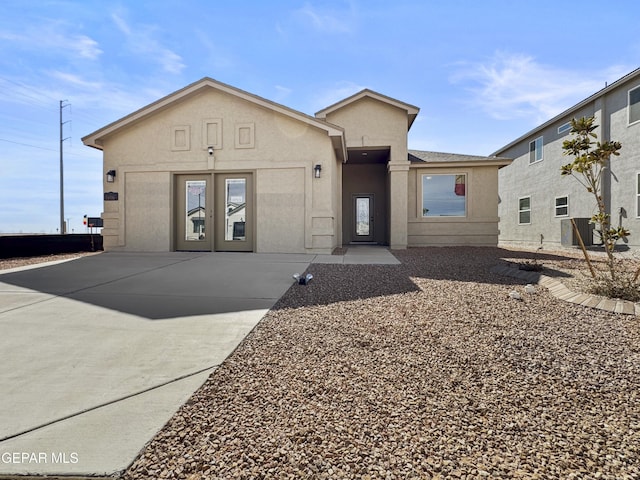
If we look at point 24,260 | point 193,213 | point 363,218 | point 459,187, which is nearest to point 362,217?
point 363,218

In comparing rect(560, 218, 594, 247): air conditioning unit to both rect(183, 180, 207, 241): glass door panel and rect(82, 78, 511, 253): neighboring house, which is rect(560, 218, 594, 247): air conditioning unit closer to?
rect(82, 78, 511, 253): neighboring house

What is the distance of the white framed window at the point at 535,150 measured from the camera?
1580 cm

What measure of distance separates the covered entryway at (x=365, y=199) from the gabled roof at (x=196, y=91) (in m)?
6.25

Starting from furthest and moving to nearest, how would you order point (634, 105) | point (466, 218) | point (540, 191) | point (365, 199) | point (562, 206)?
1. point (365, 199)
2. point (540, 191)
3. point (562, 206)
4. point (466, 218)
5. point (634, 105)

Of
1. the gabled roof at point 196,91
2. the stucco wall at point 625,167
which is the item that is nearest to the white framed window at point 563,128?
the stucco wall at point 625,167

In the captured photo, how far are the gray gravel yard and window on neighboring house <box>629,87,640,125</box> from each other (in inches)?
440

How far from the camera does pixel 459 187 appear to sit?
42.9 ft

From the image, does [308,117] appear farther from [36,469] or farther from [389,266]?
[36,469]

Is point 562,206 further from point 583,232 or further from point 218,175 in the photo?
point 218,175

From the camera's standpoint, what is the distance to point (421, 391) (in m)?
2.05

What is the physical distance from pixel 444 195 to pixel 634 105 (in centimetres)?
642

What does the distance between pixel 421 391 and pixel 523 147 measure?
62.8ft

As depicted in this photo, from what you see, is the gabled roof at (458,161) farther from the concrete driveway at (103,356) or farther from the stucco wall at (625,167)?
the concrete driveway at (103,356)

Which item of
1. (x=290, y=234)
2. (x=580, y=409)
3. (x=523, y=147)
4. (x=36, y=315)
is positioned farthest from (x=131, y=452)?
(x=523, y=147)
